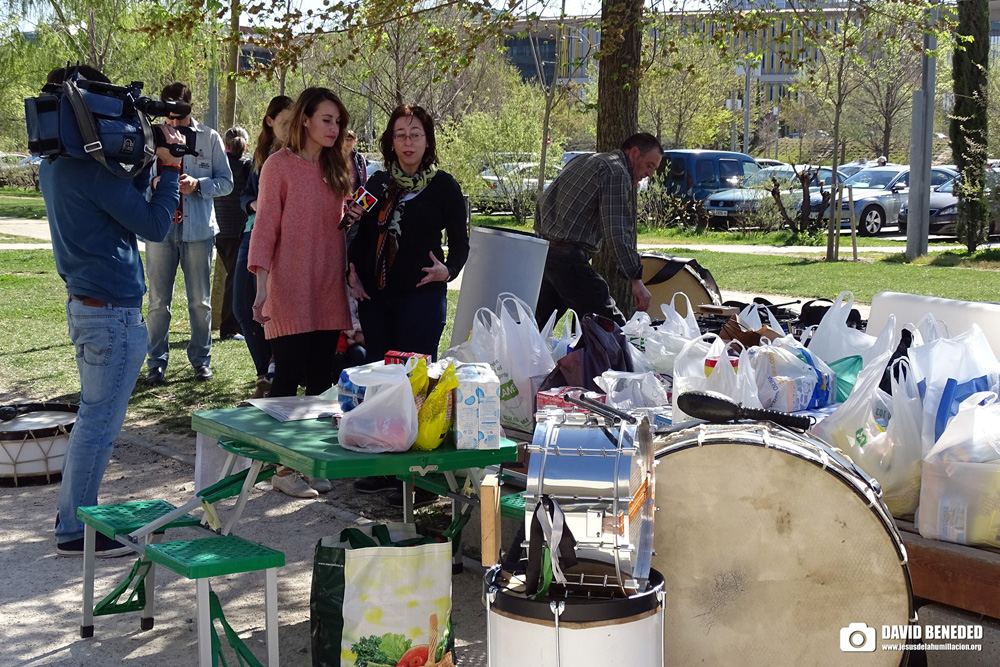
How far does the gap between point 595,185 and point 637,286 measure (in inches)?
25.4

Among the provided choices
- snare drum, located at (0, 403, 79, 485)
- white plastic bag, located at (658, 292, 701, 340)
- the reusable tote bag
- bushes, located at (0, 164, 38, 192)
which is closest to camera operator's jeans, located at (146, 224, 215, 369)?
snare drum, located at (0, 403, 79, 485)

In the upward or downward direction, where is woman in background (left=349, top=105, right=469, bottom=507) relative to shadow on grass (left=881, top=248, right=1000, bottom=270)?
upward

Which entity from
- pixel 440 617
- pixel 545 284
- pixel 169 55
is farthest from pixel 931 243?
pixel 440 617

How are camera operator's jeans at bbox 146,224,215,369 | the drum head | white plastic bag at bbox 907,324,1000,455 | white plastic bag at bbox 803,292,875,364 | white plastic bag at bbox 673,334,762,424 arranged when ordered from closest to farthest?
white plastic bag at bbox 907,324,1000,455 → white plastic bag at bbox 673,334,762,424 → white plastic bag at bbox 803,292,875,364 → the drum head → camera operator's jeans at bbox 146,224,215,369

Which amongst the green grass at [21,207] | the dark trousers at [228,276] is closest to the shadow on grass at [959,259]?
the dark trousers at [228,276]

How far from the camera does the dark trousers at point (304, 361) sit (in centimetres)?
507

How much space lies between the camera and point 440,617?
10.8 ft

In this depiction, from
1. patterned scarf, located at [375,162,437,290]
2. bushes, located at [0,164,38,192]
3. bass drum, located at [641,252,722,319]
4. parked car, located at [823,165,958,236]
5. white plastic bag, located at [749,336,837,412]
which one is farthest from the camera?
bushes, located at [0,164,38,192]

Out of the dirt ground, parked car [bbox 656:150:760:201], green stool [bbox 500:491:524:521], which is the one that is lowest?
the dirt ground

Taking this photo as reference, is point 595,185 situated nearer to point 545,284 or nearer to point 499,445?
point 545,284

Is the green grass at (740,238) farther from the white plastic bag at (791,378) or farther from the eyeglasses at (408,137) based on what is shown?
the white plastic bag at (791,378)

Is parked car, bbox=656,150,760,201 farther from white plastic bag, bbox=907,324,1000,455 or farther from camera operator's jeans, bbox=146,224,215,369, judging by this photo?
white plastic bag, bbox=907,324,1000,455

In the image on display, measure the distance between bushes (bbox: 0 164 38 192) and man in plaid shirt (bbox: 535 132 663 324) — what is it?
35336 millimetres

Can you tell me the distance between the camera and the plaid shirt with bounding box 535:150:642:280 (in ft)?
21.2
